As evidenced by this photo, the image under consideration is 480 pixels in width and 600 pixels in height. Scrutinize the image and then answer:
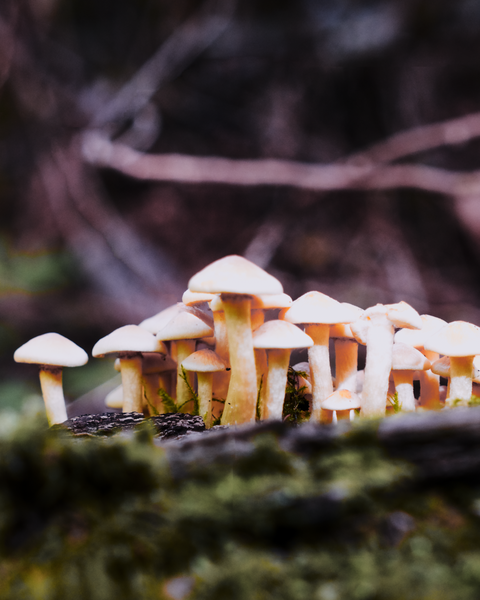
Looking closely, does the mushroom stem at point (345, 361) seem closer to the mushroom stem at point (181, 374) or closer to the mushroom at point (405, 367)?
the mushroom at point (405, 367)

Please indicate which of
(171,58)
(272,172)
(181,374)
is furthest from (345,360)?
(171,58)

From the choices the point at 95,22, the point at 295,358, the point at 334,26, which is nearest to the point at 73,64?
the point at 95,22

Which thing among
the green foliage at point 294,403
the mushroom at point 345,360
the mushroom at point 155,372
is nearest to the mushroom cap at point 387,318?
the mushroom at point 345,360

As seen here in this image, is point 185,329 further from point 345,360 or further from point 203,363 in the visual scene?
point 345,360

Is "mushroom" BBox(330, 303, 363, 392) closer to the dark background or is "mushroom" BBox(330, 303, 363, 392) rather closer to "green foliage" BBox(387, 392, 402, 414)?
"green foliage" BBox(387, 392, 402, 414)

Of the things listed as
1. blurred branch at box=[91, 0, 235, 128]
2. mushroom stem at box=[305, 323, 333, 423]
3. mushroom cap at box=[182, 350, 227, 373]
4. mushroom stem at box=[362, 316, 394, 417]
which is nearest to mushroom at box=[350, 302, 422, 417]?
mushroom stem at box=[362, 316, 394, 417]
